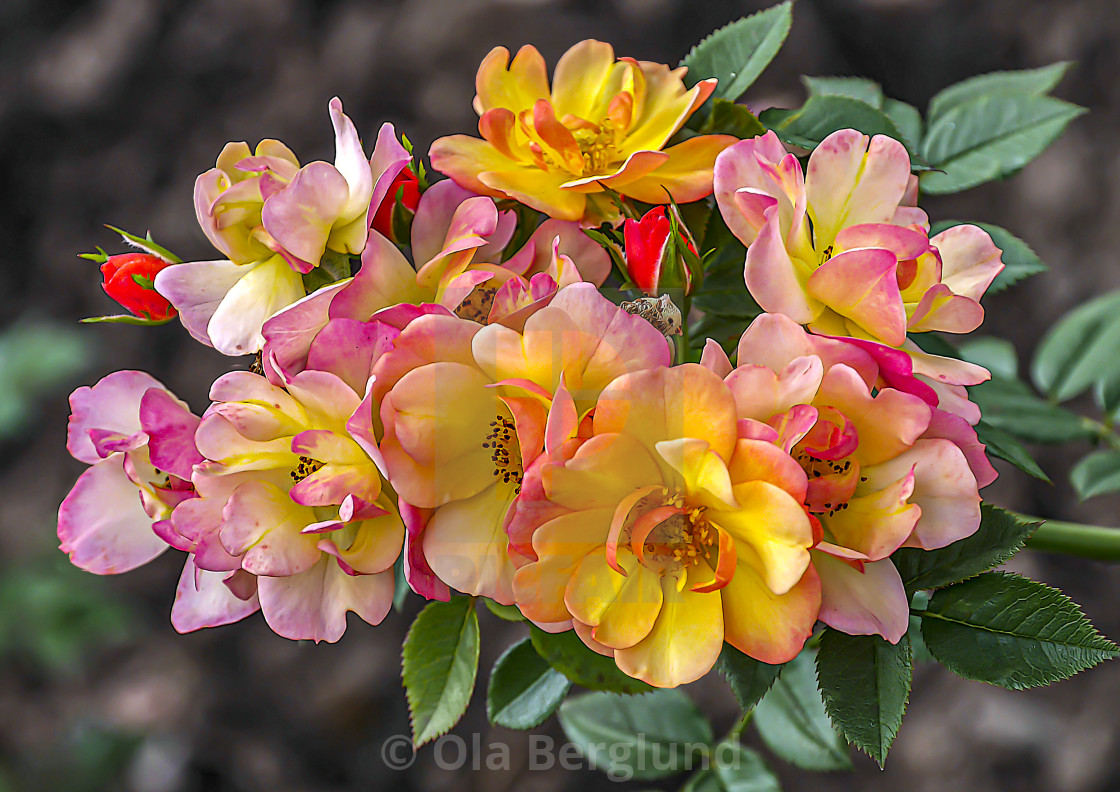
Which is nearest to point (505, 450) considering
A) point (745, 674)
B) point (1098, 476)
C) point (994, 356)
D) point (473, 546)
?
point (473, 546)

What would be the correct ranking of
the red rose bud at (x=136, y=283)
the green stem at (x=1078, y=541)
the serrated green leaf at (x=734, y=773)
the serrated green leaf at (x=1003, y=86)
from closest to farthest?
the red rose bud at (x=136, y=283) → the green stem at (x=1078, y=541) → the serrated green leaf at (x=1003, y=86) → the serrated green leaf at (x=734, y=773)

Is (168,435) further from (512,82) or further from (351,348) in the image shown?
(512,82)

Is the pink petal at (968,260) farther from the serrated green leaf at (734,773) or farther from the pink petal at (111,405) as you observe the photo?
the serrated green leaf at (734,773)

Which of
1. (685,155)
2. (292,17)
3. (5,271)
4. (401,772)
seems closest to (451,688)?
(685,155)

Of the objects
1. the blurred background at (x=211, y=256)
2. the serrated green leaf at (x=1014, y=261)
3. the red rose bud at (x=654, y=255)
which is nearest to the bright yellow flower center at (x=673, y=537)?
the red rose bud at (x=654, y=255)

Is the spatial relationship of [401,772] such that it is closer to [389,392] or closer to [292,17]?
[389,392]

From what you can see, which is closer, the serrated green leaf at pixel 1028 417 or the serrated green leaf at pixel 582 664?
the serrated green leaf at pixel 582 664
